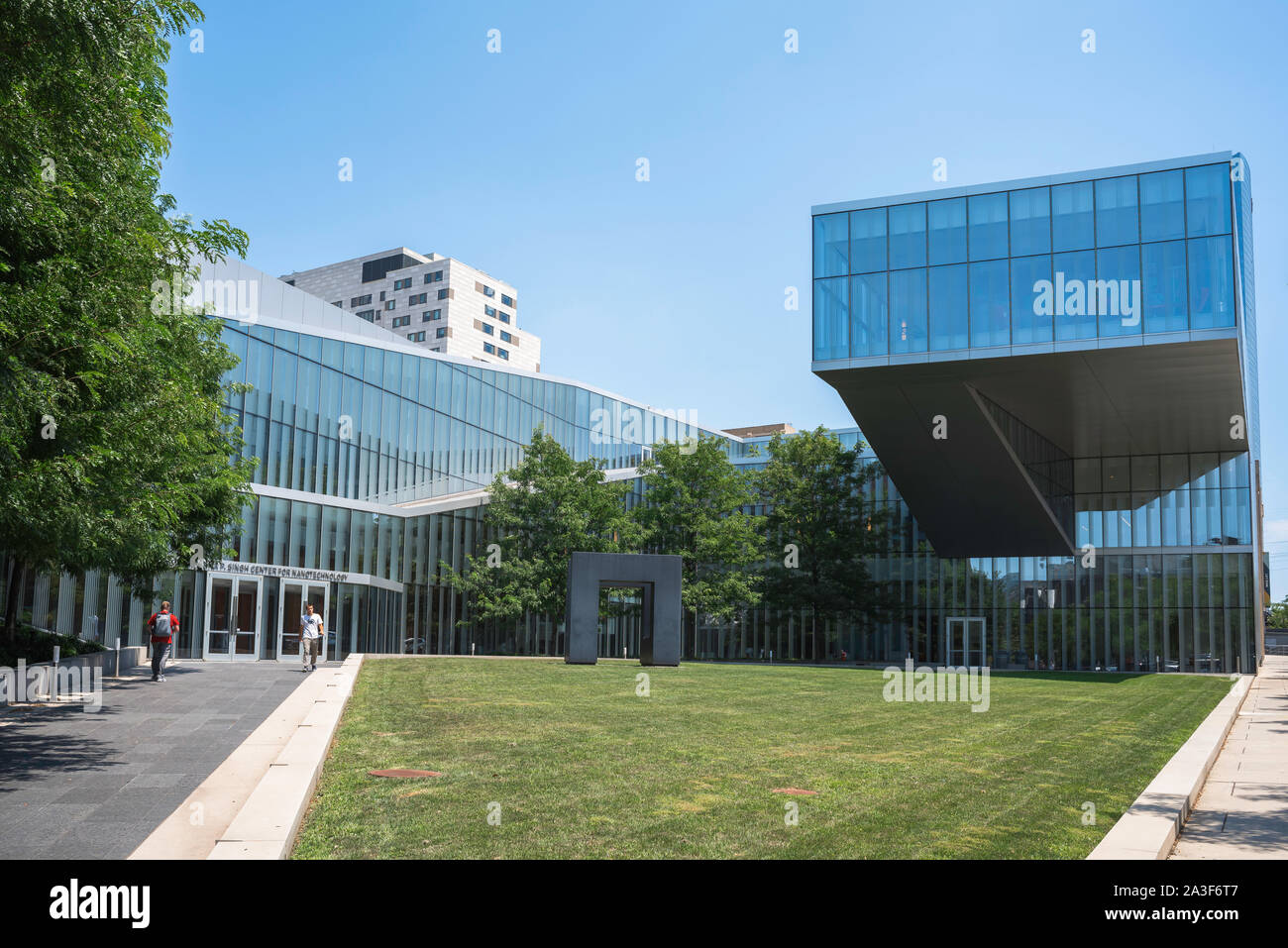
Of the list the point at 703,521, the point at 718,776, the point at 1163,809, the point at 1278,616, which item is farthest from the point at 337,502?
the point at 1278,616

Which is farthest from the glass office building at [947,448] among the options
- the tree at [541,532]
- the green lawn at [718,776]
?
the green lawn at [718,776]

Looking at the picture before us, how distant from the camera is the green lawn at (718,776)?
7.47m

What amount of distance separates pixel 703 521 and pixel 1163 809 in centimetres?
4280

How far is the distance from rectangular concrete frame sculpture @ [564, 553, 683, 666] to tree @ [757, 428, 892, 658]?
60.3 feet

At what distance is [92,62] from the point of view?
9.81 meters

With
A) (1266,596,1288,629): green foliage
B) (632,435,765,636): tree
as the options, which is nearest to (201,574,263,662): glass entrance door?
(632,435,765,636): tree

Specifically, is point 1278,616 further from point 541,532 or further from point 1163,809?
point 1163,809

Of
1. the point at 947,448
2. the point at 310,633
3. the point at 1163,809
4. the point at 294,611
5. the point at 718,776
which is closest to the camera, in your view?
the point at 1163,809

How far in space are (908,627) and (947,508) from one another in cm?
1040

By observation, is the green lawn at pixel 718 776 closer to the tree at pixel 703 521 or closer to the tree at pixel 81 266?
the tree at pixel 81 266

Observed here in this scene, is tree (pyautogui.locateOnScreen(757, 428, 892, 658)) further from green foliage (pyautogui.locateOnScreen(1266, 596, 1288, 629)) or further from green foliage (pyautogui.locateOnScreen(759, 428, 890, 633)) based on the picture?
green foliage (pyautogui.locateOnScreen(1266, 596, 1288, 629))

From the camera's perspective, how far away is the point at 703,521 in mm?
51406

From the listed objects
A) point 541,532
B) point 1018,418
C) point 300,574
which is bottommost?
point 300,574

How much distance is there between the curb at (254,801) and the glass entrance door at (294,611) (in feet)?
91.6
